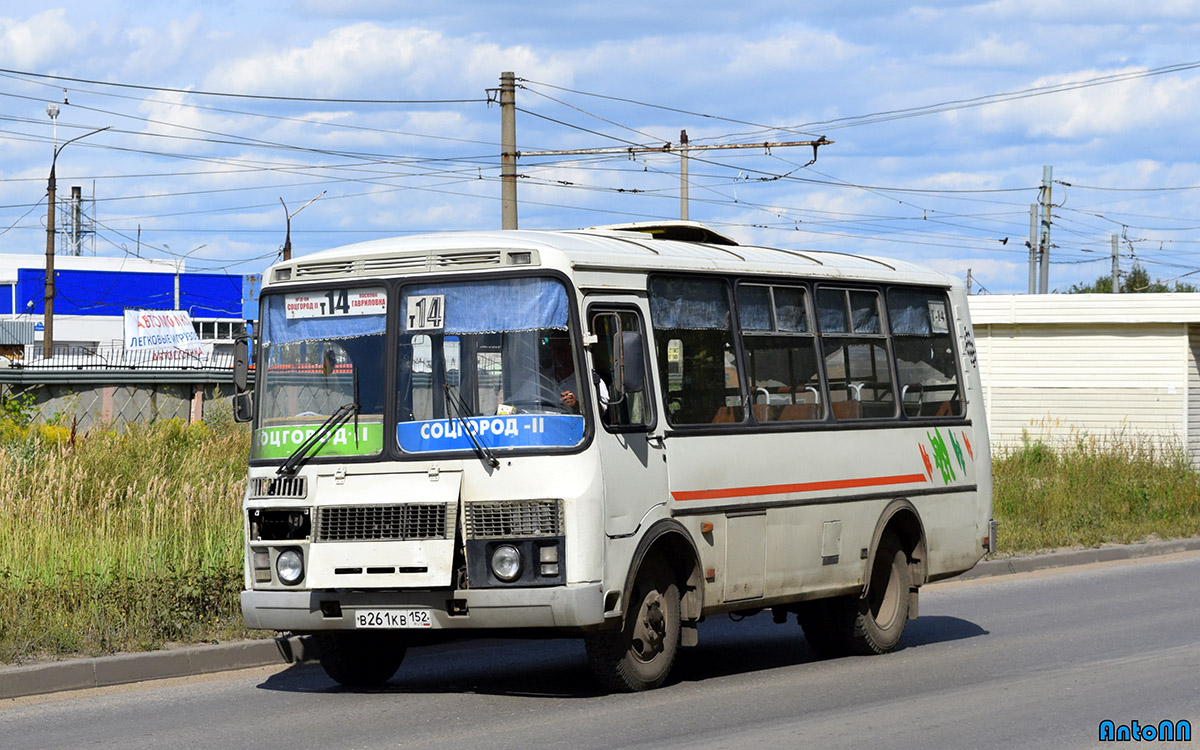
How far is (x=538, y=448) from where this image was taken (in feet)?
29.9

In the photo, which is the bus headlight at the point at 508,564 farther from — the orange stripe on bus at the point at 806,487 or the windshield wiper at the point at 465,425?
the orange stripe on bus at the point at 806,487

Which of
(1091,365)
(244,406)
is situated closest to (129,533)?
(244,406)

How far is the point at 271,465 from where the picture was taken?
9.73m

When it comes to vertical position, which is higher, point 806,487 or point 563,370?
point 563,370

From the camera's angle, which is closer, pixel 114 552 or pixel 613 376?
pixel 613 376

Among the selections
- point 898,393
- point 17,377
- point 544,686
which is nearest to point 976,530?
point 898,393

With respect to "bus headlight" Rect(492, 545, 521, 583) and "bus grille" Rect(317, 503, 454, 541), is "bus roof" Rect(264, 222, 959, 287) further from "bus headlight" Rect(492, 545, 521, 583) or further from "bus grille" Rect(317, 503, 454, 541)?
"bus headlight" Rect(492, 545, 521, 583)

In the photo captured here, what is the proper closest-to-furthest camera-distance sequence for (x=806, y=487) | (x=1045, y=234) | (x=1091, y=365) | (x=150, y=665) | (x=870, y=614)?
(x=150, y=665) < (x=806, y=487) < (x=870, y=614) < (x=1091, y=365) < (x=1045, y=234)

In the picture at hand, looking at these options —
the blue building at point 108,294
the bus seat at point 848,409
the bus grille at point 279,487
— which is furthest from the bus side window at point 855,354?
the blue building at point 108,294

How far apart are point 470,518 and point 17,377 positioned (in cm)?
1647

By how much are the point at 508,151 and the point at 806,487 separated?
1452cm

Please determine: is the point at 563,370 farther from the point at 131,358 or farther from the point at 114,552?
the point at 131,358

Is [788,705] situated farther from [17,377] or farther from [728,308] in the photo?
[17,377]

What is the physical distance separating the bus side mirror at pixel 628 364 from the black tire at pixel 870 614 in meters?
3.22
